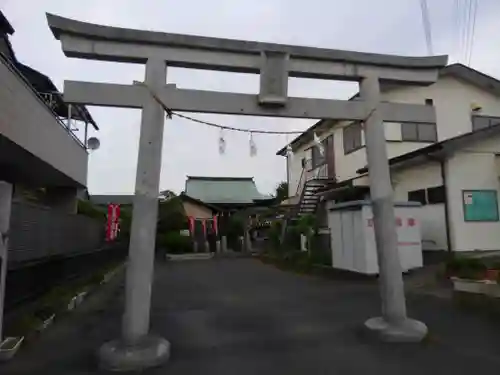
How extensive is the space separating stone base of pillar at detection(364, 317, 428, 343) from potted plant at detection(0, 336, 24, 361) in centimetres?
489

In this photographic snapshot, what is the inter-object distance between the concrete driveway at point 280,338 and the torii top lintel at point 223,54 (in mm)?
4001

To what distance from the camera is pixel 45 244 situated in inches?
375

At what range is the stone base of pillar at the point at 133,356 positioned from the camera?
5.03m

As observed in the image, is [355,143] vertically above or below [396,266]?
above

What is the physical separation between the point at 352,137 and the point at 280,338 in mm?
13938

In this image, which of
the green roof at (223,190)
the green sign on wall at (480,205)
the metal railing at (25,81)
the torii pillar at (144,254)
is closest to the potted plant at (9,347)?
the torii pillar at (144,254)

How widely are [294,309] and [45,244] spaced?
18.5 ft

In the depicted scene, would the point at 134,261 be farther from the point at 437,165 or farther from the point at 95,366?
the point at 437,165

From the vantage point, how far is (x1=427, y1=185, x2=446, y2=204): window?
13433 mm

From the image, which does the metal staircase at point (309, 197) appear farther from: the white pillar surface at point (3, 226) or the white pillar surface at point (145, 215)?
the white pillar surface at point (3, 226)

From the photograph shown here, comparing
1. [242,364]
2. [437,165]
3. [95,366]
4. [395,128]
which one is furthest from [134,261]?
[395,128]

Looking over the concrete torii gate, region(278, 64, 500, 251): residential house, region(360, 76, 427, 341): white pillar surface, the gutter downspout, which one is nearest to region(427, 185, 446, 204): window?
region(278, 64, 500, 251): residential house

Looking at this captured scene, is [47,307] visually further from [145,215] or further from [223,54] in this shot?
[223,54]

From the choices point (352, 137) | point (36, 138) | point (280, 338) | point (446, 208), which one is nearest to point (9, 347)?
point (280, 338)
